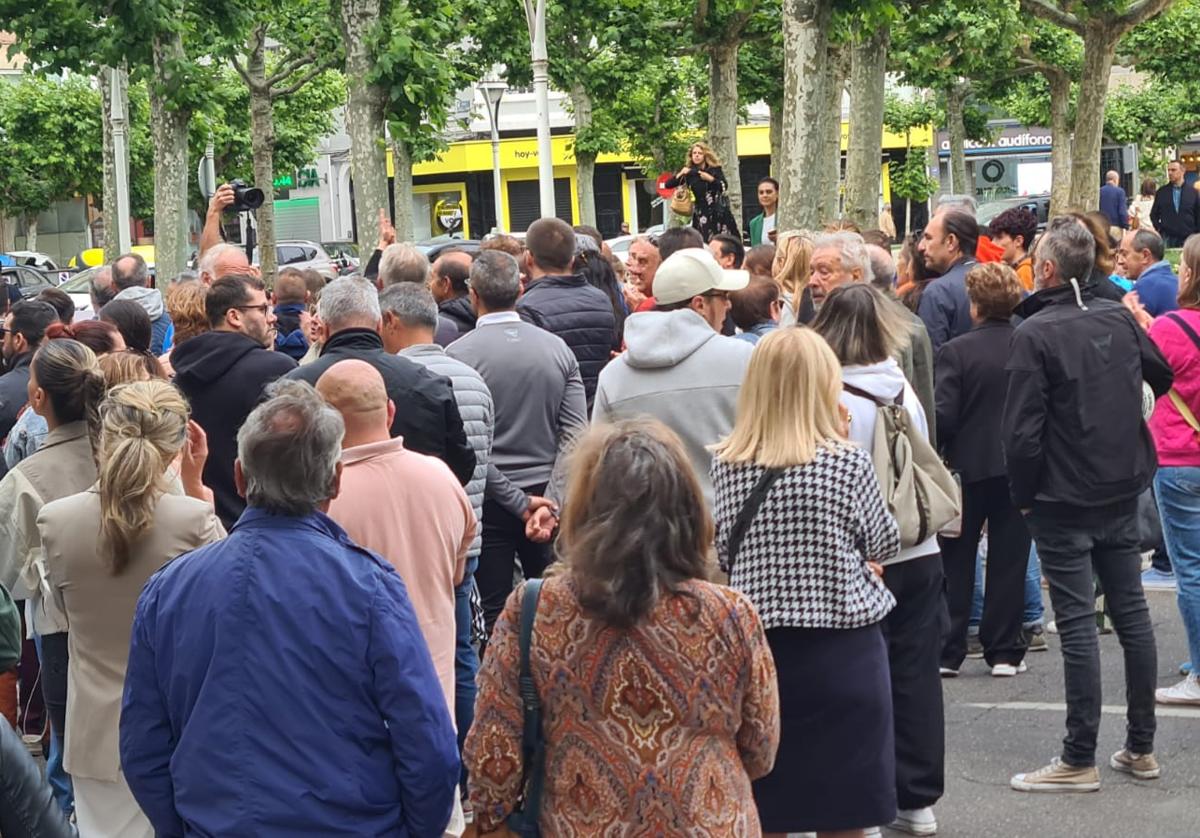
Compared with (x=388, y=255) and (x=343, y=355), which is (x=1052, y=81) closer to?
(x=388, y=255)

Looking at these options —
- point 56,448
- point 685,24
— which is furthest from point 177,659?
point 685,24

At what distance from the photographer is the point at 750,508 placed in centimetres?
489

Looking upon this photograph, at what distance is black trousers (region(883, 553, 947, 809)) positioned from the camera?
239 inches

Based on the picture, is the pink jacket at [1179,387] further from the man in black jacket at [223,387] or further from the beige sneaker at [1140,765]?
the man in black jacket at [223,387]

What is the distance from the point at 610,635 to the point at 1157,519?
514cm

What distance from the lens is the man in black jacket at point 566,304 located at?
8.38m

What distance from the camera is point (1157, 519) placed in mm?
8250

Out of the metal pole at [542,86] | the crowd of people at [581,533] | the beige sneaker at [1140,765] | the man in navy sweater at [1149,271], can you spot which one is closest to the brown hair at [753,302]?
the crowd of people at [581,533]

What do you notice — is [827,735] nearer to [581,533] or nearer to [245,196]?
[581,533]

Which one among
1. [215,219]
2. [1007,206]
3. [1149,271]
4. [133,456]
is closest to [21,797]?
[133,456]

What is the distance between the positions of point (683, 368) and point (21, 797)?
2.88 m

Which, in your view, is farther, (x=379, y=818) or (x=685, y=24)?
(x=685, y=24)

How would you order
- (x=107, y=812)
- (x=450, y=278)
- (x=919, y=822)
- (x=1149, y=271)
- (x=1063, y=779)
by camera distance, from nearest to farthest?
(x=107, y=812) < (x=919, y=822) < (x=1063, y=779) < (x=450, y=278) < (x=1149, y=271)

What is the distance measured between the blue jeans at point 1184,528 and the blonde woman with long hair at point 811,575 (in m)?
2.95
